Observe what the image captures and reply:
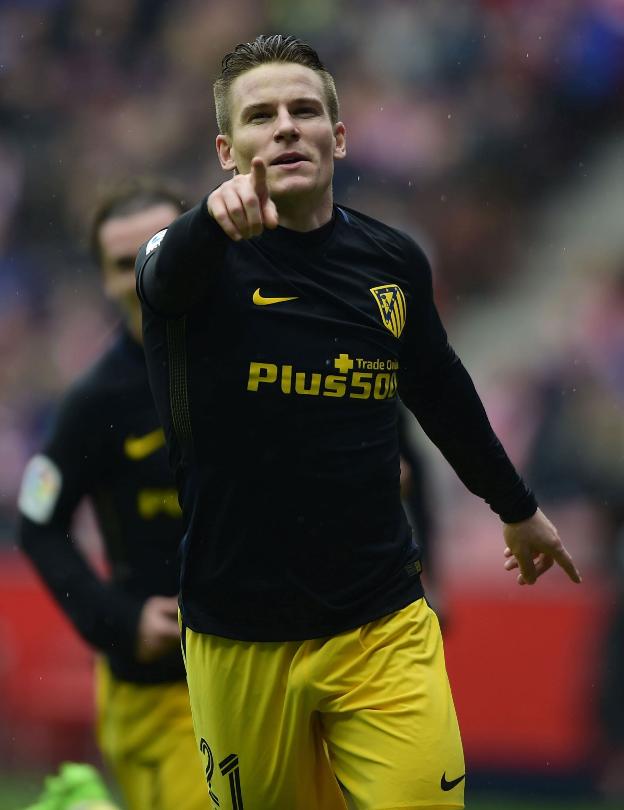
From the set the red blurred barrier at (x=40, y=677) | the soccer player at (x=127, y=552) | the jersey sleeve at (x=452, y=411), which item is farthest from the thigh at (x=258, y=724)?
the red blurred barrier at (x=40, y=677)

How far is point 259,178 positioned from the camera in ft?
10.1

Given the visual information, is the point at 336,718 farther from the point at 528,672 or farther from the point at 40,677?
the point at 40,677

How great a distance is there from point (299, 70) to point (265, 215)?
2.44 ft

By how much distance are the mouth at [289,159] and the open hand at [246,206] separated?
424 mm

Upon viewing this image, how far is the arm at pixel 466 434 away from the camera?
391cm

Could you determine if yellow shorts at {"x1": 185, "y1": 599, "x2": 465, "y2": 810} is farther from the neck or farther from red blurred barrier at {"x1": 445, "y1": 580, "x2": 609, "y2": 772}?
red blurred barrier at {"x1": 445, "y1": 580, "x2": 609, "y2": 772}

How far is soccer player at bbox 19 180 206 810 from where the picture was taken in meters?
4.75

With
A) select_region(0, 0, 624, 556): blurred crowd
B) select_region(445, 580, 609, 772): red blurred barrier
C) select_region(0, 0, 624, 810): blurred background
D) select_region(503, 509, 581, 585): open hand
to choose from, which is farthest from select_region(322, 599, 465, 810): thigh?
select_region(0, 0, 624, 556): blurred crowd

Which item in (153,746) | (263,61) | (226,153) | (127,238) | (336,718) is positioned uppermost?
(263,61)

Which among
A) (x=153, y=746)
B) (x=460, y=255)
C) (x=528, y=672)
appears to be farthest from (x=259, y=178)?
(x=460, y=255)

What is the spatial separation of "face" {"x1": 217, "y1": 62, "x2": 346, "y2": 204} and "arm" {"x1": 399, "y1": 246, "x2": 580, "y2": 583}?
0.43m

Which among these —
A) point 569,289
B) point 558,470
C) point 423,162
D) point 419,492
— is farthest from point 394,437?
point 423,162

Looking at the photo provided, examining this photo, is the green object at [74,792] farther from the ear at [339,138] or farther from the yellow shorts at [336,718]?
the ear at [339,138]

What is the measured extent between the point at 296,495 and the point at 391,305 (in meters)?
0.54
